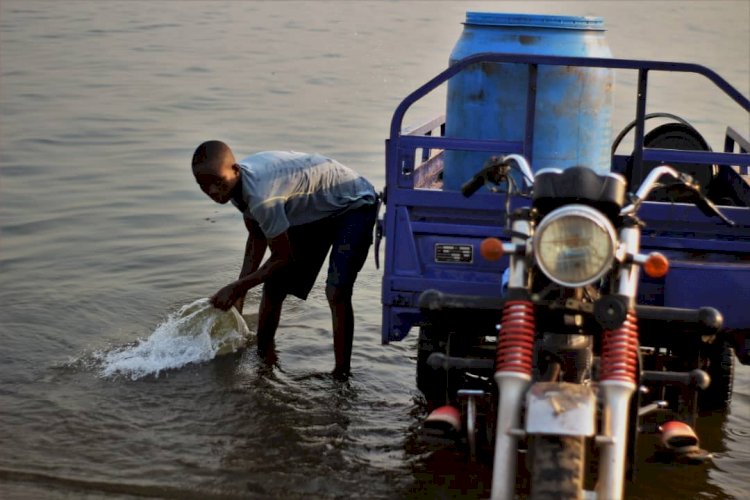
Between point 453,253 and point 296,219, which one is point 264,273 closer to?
point 296,219

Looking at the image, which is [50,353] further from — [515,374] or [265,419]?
[515,374]

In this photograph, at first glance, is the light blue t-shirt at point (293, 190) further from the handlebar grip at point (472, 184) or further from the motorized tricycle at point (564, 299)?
the handlebar grip at point (472, 184)

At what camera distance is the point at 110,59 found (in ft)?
53.9

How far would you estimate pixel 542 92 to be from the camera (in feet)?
17.5

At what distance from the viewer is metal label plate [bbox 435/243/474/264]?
507cm

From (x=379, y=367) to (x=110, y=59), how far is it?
11091mm

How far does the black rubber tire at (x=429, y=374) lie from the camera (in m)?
5.21

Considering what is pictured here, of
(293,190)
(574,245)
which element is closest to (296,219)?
(293,190)

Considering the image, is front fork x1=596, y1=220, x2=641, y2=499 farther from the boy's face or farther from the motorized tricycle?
the boy's face

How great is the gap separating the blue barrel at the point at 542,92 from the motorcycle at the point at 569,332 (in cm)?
105

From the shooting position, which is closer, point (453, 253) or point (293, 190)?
point (453, 253)

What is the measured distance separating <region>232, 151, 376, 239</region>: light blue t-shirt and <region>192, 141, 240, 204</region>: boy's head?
88 millimetres

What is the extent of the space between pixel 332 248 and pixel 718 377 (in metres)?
1.97

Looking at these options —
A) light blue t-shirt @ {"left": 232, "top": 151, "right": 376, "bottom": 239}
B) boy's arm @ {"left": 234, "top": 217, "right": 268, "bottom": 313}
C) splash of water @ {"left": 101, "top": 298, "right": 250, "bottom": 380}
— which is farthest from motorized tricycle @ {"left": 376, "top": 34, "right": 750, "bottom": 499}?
splash of water @ {"left": 101, "top": 298, "right": 250, "bottom": 380}
